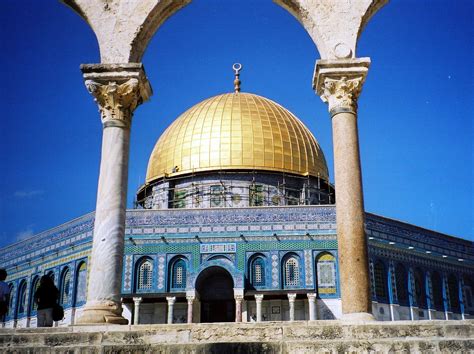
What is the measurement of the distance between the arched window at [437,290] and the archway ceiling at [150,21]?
19701 mm

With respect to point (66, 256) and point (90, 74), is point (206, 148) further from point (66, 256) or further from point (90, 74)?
point (90, 74)

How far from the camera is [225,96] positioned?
102ft

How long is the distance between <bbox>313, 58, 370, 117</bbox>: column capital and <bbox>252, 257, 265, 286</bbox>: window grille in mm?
15105

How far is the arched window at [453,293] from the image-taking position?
27312 mm

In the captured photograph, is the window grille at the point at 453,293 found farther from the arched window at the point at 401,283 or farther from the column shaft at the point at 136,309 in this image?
the column shaft at the point at 136,309

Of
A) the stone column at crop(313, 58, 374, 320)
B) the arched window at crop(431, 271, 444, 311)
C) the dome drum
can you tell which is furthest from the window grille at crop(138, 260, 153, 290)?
the stone column at crop(313, 58, 374, 320)

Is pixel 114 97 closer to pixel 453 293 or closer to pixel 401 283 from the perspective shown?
pixel 401 283

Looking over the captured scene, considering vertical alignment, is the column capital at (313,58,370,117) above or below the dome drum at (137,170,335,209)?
below

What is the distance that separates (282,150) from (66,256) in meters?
10.6

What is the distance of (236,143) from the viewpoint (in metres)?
28.0

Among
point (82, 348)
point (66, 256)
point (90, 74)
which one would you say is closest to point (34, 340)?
point (82, 348)

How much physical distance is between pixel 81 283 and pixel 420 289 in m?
14.2

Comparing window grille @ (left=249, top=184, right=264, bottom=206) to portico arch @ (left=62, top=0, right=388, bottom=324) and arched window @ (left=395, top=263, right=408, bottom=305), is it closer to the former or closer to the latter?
arched window @ (left=395, top=263, right=408, bottom=305)

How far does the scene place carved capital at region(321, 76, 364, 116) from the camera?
9.05 metres
